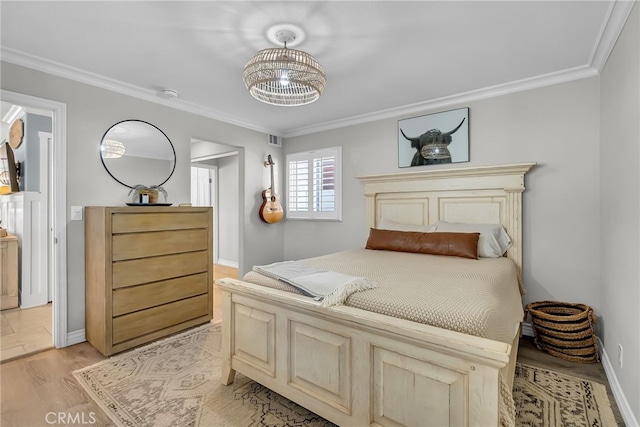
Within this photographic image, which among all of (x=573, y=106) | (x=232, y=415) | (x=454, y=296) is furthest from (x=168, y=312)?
(x=573, y=106)

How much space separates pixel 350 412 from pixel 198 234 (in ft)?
7.21

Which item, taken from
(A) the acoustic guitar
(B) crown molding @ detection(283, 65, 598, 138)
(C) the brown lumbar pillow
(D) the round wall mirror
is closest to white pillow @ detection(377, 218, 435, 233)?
(C) the brown lumbar pillow

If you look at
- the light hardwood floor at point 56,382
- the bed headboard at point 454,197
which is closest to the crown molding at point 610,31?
the bed headboard at point 454,197

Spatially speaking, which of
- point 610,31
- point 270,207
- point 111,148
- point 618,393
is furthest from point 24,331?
point 610,31

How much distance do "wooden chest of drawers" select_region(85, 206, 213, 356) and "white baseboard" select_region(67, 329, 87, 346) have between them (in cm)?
5

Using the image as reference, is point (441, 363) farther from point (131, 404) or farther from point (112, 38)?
point (112, 38)

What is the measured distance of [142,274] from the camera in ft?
8.55

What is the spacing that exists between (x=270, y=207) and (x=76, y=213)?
7.13 ft

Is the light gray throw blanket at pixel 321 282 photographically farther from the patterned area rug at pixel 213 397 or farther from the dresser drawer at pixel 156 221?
the dresser drawer at pixel 156 221

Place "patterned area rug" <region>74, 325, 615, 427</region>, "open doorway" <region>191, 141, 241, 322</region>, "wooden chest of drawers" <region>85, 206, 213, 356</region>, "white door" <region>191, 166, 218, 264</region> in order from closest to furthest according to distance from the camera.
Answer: "patterned area rug" <region>74, 325, 615, 427</region> → "wooden chest of drawers" <region>85, 206, 213, 356</region> → "open doorway" <region>191, 141, 241, 322</region> → "white door" <region>191, 166, 218, 264</region>

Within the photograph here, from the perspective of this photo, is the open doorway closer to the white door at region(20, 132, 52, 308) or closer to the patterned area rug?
the white door at region(20, 132, 52, 308)

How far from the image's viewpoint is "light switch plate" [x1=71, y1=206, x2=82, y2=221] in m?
2.61

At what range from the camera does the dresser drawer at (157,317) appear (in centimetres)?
246

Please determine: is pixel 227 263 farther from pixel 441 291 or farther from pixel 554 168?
pixel 554 168
